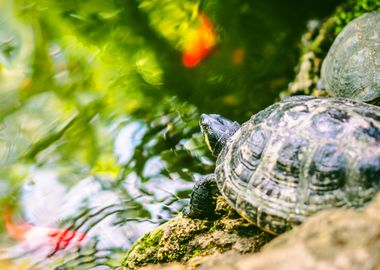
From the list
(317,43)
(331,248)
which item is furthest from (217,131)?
(317,43)

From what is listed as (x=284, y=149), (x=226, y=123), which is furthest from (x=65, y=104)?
(x=284, y=149)

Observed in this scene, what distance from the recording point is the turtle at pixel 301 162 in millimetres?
2148

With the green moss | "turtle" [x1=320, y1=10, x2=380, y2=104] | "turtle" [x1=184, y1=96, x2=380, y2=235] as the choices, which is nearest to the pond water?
the green moss

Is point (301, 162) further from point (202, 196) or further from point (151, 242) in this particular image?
point (151, 242)

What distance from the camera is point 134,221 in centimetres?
376

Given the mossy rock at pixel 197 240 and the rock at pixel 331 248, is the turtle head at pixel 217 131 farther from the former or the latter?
the rock at pixel 331 248

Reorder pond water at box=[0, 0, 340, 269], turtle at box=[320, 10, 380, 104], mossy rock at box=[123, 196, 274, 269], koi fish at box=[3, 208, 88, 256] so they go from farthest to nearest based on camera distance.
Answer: turtle at box=[320, 10, 380, 104] → pond water at box=[0, 0, 340, 269] → koi fish at box=[3, 208, 88, 256] → mossy rock at box=[123, 196, 274, 269]

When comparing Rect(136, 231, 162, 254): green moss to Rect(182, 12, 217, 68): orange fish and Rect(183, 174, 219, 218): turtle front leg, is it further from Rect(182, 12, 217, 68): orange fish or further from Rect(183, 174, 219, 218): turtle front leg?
Rect(182, 12, 217, 68): orange fish

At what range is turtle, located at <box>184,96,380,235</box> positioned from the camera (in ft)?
7.05

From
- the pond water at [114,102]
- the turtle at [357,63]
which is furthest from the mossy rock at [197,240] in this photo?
the turtle at [357,63]

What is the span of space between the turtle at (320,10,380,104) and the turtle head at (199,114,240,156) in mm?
1527

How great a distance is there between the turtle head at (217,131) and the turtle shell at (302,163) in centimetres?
31

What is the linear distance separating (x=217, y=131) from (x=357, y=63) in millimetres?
1872

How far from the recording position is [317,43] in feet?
18.4
